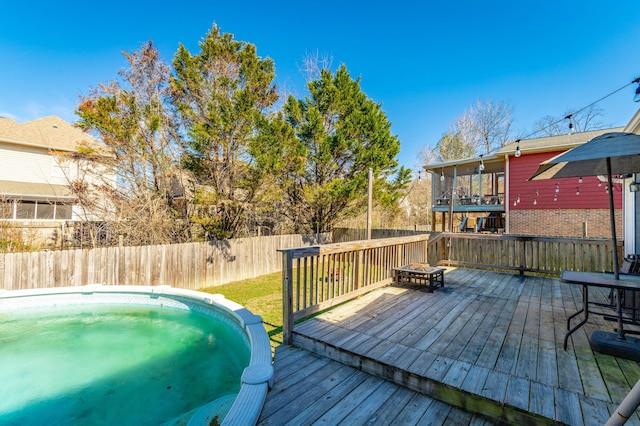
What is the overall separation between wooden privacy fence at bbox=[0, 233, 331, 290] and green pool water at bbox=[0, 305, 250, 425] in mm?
737

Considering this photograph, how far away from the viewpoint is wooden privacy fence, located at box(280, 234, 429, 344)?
323cm

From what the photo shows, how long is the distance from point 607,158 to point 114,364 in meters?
7.10

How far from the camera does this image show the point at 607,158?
277cm

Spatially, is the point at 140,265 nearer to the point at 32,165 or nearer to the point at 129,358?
the point at 129,358

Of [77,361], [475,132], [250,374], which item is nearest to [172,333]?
[77,361]

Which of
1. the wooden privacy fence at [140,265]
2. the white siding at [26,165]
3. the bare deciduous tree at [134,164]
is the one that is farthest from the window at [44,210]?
the wooden privacy fence at [140,265]

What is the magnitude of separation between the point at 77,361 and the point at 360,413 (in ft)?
17.0

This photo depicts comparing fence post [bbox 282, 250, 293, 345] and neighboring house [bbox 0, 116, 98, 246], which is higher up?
neighboring house [bbox 0, 116, 98, 246]

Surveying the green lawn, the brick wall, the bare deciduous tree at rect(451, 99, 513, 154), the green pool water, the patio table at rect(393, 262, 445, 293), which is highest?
the bare deciduous tree at rect(451, 99, 513, 154)

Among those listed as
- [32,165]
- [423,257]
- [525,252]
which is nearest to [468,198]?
[525,252]

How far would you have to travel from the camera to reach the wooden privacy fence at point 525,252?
601 cm

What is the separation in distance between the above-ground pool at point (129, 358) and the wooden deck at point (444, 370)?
16.5 inches

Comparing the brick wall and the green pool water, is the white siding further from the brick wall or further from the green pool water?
the brick wall

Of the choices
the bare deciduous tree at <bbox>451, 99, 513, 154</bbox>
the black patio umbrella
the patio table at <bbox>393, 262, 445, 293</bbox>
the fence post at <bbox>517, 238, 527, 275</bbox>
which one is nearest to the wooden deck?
the patio table at <bbox>393, 262, 445, 293</bbox>
